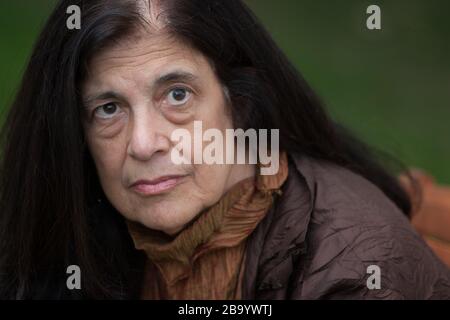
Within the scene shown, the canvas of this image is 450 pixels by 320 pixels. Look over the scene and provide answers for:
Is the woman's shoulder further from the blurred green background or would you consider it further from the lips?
the blurred green background

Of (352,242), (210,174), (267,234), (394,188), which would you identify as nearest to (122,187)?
(210,174)

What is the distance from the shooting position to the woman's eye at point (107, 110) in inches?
111

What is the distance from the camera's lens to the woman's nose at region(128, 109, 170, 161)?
2.70m

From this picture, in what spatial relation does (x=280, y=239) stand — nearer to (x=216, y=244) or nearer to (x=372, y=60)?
(x=216, y=244)

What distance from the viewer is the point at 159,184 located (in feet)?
9.16

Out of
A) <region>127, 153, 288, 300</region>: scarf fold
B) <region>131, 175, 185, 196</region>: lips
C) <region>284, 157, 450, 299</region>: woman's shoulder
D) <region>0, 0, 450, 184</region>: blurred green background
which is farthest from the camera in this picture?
<region>0, 0, 450, 184</region>: blurred green background

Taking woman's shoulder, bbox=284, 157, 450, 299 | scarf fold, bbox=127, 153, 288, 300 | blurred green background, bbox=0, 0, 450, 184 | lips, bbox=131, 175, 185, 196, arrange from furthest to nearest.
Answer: blurred green background, bbox=0, 0, 450, 184 < scarf fold, bbox=127, 153, 288, 300 < lips, bbox=131, 175, 185, 196 < woman's shoulder, bbox=284, 157, 450, 299

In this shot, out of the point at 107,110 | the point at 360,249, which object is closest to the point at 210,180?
the point at 107,110

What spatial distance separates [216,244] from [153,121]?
52 centimetres

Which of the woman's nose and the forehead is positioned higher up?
the forehead

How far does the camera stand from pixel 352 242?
9.09 feet

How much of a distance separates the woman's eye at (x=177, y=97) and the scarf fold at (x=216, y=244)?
0.40m

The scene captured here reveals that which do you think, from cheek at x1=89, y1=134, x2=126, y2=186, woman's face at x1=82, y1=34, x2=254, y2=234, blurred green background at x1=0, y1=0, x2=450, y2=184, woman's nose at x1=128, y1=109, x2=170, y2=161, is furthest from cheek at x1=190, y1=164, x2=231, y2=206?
blurred green background at x1=0, y1=0, x2=450, y2=184
